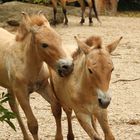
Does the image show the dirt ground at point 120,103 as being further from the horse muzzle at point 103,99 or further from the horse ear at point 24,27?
the horse muzzle at point 103,99

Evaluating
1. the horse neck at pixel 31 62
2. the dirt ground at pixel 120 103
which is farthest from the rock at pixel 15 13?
the horse neck at pixel 31 62

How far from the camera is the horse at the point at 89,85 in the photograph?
4.37 m

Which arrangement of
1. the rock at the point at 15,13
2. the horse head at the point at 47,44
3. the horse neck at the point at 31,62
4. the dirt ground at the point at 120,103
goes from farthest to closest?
the rock at the point at 15,13
the dirt ground at the point at 120,103
the horse neck at the point at 31,62
the horse head at the point at 47,44

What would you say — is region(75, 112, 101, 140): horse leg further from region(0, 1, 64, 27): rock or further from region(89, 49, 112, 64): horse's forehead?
region(0, 1, 64, 27): rock

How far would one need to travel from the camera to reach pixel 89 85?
15.3 feet

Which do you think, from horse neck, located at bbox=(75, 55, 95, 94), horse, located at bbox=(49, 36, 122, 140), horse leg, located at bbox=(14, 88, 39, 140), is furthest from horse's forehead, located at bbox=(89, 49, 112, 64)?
horse leg, located at bbox=(14, 88, 39, 140)

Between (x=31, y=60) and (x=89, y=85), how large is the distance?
0.84 m

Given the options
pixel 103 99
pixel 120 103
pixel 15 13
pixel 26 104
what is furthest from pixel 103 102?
pixel 15 13

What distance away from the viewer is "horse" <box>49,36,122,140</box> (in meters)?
4.37

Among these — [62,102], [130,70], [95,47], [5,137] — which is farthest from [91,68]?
[130,70]

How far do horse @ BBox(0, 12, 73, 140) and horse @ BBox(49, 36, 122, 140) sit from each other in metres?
0.15

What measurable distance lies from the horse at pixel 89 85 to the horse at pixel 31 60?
0.15 metres

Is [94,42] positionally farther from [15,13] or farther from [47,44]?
[15,13]

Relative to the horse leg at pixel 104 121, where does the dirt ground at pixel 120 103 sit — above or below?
below
